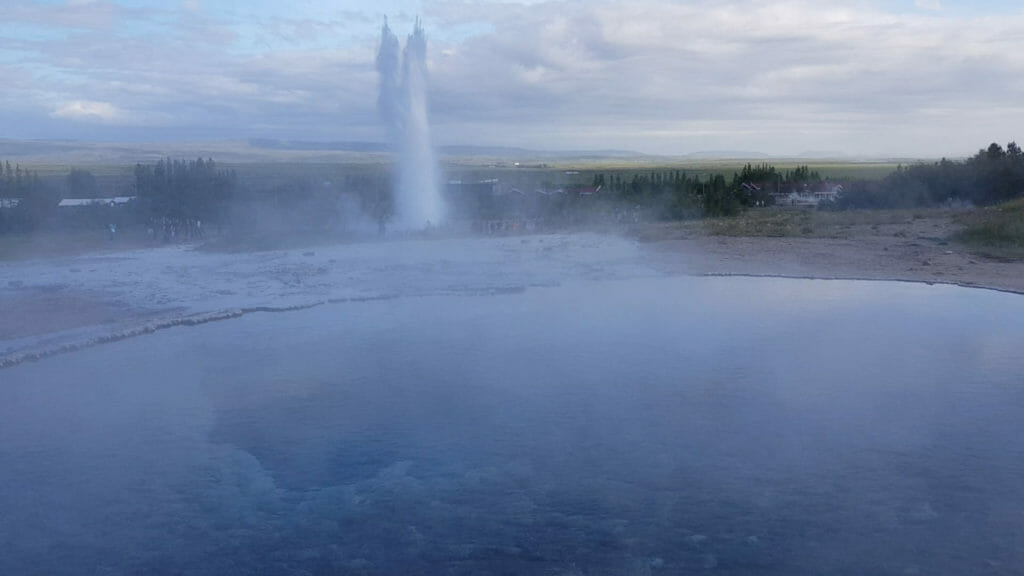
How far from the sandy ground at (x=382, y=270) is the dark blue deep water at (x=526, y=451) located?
5.16 ft

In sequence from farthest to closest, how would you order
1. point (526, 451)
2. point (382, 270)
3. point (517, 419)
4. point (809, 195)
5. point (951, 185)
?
point (809, 195) → point (951, 185) → point (382, 270) → point (517, 419) → point (526, 451)

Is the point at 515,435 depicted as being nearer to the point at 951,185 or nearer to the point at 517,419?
the point at 517,419

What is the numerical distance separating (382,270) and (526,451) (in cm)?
966

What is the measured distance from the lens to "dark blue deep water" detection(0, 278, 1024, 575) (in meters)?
5.25

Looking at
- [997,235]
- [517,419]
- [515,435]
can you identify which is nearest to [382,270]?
[517,419]

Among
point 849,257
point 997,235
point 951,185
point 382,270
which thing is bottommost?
point 382,270

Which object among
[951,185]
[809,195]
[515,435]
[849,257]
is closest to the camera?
[515,435]

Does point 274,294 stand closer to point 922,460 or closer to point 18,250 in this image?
point 922,460

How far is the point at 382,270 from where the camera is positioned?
15938 millimetres

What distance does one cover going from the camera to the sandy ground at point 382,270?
12.0 m

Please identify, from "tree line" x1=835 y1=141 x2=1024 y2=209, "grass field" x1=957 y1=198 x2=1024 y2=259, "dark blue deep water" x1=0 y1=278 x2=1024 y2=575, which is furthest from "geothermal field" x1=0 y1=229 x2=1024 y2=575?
"tree line" x1=835 y1=141 x2=1024 y2=209

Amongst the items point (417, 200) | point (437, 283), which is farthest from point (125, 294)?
point (417, 200)

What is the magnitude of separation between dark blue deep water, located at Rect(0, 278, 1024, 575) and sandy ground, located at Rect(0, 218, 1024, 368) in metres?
1.57

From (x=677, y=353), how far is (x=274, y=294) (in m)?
6.55
